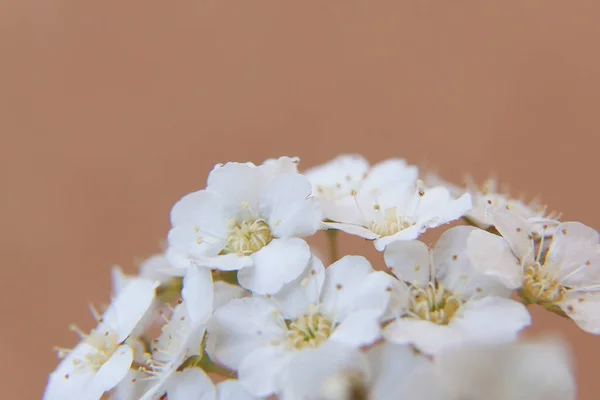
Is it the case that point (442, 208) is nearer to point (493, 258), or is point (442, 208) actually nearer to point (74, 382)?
point (493, 258)

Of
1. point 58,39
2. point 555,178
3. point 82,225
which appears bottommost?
point 82,225

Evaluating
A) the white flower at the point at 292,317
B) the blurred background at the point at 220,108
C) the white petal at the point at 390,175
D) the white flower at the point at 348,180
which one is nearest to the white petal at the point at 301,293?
the white flower at the point at 292,317

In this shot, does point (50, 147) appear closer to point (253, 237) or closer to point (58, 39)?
point (58, 39)

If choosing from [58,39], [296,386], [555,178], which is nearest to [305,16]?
[58,39]

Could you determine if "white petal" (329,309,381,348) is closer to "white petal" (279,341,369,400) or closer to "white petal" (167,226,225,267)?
"white petal" (279,341,369,400)

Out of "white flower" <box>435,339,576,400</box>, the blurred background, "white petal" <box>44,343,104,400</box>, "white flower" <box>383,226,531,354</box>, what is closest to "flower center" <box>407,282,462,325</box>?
"white flower" <box>383,226,531,354</box>

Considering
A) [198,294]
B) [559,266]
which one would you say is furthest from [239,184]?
[559,266]

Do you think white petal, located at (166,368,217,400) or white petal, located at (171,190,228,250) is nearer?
white petal, located at (166,368,217,400)

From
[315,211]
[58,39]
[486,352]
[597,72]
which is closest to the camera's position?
[486,352]
